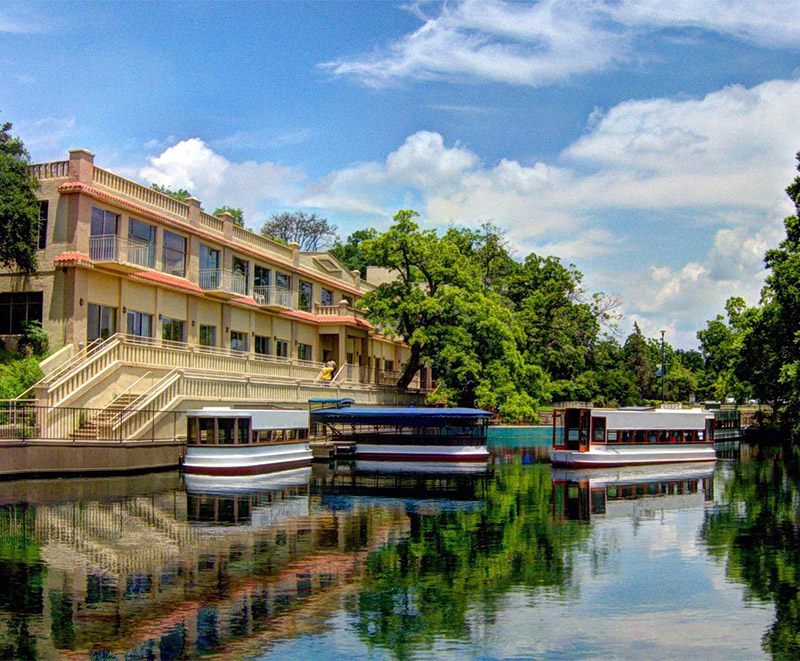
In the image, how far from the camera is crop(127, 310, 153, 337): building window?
44.1 meters

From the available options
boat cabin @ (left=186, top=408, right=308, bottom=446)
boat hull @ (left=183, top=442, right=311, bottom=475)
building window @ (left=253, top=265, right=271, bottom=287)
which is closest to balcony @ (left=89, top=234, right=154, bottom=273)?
boat cabin @ (left=186, top=408, right=308, bottom=446)

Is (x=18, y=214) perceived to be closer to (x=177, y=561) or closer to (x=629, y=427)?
(x=177, y=561)

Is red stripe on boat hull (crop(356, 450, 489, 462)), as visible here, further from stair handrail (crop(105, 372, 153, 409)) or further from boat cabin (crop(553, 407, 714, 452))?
stair handrail (crop(105, 372, 153, 409))

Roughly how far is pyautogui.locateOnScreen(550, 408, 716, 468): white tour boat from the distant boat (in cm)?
478

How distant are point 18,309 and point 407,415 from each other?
21.2 metres

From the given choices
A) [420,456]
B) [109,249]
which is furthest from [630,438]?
[109,249]

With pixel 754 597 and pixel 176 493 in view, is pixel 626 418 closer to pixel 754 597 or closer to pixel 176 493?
pixel 176 493

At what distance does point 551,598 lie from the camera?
16938 mm

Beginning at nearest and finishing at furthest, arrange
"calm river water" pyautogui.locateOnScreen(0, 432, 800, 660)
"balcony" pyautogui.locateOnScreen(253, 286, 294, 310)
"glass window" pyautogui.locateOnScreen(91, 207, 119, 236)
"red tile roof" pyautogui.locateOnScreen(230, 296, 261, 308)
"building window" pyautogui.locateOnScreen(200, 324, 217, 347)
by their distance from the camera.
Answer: "calm river water" pyautogui.locateOnScreen(0, 432, 800, 660)
"glass window" pyautogui.locateOnScreen(91, 207, 119, 236)
"building window" pyautogui.locateOnScreen(200, 324, 217, 347)
"red tile roof" pyautogui.locateOnScreen(230, 296, 261, 308)
"balcony" pyautogui.locateOnScreen(253, 286, 294, 310)

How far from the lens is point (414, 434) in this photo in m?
50.8

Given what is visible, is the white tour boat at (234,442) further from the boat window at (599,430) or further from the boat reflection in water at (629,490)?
the boat window at (599,430)

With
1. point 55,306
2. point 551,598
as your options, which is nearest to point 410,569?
point 551,598

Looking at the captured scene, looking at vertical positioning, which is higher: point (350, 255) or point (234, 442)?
point (350, 255)

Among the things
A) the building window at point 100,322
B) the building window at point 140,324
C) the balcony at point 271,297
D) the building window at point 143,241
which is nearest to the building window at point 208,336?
the balcony at point 271,297
